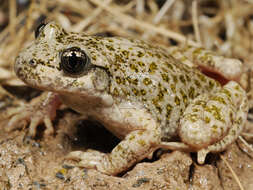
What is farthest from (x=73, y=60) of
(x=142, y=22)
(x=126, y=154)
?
(x=142, y=22)

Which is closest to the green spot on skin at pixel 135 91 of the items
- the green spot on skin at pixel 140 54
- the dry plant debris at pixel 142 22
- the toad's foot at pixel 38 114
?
the green spot on skin at pixel 140 54

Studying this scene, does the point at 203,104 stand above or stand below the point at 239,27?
below

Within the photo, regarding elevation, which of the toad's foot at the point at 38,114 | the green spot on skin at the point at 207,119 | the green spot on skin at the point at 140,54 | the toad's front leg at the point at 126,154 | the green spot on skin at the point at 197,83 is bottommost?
the toad's front leg at the point at 126,154

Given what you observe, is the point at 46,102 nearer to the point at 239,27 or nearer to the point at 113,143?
the point at 113,143

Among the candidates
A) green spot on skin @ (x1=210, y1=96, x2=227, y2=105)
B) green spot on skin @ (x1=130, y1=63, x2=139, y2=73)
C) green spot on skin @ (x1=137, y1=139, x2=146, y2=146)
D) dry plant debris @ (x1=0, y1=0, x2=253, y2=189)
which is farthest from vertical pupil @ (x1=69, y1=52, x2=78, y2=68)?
dry plant debris @ (x1=0, y1=0, x2=253, y2=189)

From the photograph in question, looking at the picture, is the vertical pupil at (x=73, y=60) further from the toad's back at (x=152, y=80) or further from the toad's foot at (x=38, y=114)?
the toad's foot at (x=38, y=114)

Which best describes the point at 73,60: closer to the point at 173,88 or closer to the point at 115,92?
the point at 115,92

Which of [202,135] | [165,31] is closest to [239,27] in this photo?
[165,31]
